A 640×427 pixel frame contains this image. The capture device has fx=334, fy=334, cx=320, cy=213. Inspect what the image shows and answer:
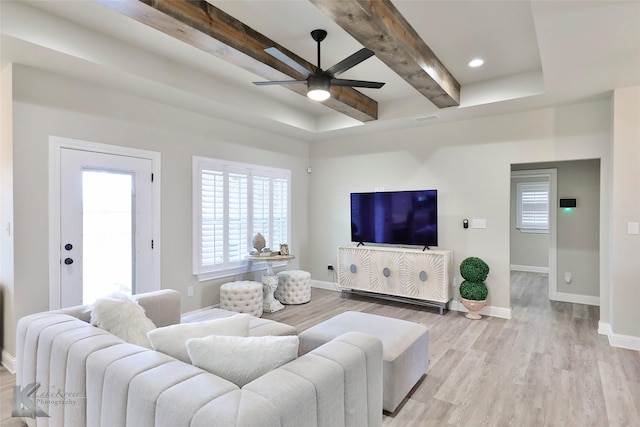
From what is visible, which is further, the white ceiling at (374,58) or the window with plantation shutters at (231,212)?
the window with plantation shutters at (231,212)

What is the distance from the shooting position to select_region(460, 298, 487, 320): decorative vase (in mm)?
4410

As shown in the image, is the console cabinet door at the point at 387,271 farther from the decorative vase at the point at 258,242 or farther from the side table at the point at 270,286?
the decorative vase at the point at 258,242

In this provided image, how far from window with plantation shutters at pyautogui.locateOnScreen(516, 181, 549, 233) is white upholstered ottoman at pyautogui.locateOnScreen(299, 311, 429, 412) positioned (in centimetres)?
608

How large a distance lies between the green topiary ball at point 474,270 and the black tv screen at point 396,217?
1.65 feet

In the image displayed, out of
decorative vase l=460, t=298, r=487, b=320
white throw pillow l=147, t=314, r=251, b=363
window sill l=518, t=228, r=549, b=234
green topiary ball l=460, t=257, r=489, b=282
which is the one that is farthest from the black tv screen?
window sill l=518, t=228, r=549, b=234

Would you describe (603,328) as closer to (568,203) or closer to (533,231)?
(568,203)

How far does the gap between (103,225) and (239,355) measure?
9.53 feet

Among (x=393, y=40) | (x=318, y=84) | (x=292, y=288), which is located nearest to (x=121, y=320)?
(x=318, y=84)

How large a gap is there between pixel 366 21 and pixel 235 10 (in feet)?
3.65

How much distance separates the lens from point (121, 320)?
1871 millimetres

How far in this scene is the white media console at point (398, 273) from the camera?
183 inches

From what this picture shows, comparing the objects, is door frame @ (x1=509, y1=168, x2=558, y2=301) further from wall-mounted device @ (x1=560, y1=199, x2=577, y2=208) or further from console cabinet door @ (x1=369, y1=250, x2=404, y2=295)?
console cabinet door @ (x1=369, y1=250, x2=404, y2=295)

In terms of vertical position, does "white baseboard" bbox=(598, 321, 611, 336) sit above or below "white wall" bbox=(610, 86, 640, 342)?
below

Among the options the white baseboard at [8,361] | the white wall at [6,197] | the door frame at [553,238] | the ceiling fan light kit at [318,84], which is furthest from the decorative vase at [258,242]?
the door frame at [553,238]
